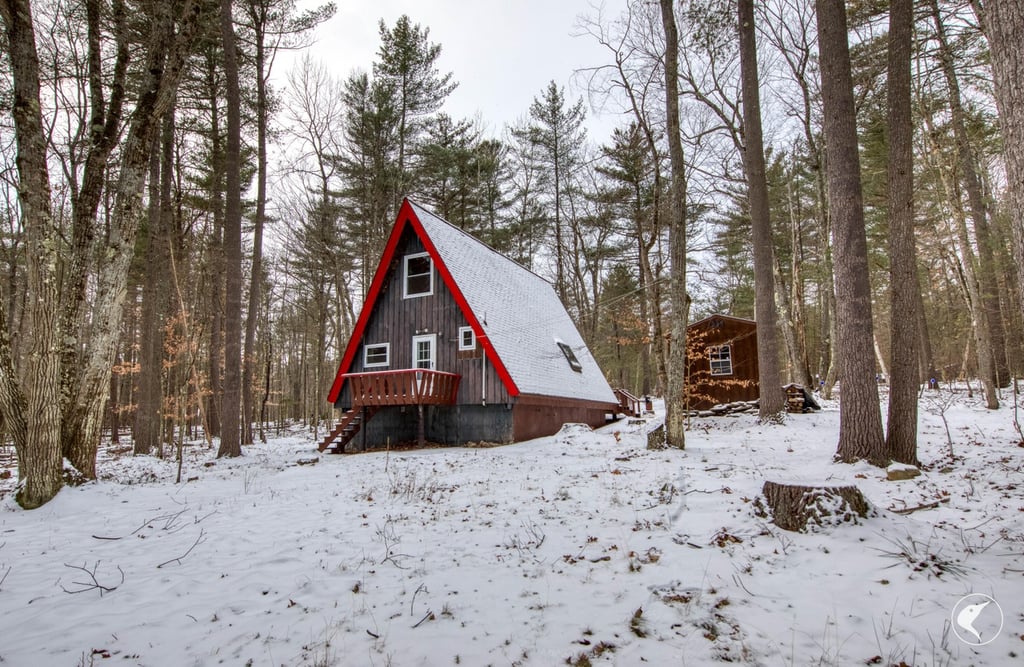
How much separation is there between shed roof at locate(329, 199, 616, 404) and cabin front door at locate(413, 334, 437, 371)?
1.43 metres

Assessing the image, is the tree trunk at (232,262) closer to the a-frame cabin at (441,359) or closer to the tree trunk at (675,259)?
the a-frame cabin at (441,359)

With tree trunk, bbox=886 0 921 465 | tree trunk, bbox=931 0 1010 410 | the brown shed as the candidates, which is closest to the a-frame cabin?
the brown shed

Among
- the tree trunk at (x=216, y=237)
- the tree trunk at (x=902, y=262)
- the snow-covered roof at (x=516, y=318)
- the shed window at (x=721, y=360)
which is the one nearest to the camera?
the tree trunk at (x=902, y=262)

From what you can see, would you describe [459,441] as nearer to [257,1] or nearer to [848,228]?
[848,228]

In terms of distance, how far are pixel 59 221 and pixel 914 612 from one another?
62.0 feet

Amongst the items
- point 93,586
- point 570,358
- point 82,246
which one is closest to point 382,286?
point 570,358

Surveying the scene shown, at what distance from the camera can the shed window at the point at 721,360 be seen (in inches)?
716

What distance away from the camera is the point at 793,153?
18.6 metres

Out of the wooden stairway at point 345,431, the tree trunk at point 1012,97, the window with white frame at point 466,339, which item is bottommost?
the wooden stairway at point 345,431

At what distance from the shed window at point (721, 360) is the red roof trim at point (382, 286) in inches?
369

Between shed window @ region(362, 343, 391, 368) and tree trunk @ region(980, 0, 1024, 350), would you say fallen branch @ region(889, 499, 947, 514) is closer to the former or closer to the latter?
tree trunk @ region(980, 0, 1024, 350)

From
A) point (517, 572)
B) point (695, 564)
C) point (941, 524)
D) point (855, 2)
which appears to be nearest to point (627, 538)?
point (695, 564)

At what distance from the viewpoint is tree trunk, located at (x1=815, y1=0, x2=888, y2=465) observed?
6785 mm

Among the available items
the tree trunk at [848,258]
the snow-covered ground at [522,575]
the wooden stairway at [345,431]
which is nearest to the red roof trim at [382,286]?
the wooden stairway at [345,431]
